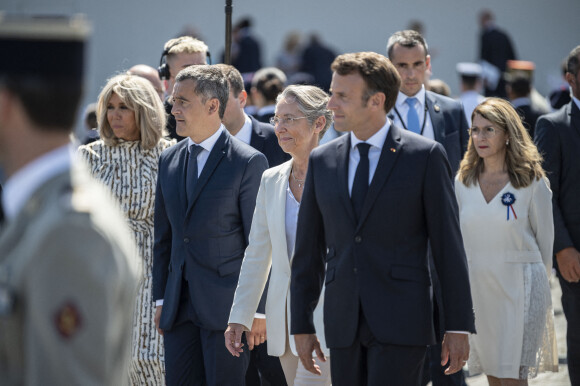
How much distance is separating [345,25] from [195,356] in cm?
1577

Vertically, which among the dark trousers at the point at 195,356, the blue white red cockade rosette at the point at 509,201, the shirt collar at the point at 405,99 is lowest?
the dark trousers at the point at 195,356

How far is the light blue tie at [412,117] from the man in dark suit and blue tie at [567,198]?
931 mm

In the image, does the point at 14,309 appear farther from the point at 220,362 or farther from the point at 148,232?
the point at 148,232

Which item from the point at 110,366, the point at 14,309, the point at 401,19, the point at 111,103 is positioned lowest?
the point at 401,19

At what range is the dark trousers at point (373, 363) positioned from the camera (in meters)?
Result: 3.97

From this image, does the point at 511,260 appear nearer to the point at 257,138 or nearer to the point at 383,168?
the point at 257,138

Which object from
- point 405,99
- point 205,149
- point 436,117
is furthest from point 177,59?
point 436,117

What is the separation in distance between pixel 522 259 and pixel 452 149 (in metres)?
0.99

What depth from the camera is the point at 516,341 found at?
5887 mm

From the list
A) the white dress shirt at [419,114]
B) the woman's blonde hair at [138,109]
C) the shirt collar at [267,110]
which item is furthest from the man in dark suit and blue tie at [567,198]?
the shirt collar at [267,110]

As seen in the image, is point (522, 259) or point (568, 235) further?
point (568, 235)

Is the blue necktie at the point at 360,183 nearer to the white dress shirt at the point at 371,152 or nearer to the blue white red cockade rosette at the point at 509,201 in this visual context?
the white dress shirt at the point at 371,152

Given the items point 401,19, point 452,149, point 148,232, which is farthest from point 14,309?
point 401,19

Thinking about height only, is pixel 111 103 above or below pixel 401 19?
above
